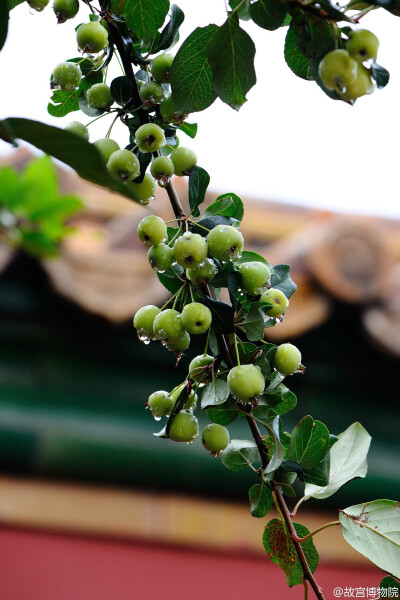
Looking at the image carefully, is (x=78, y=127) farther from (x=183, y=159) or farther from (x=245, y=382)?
(x=245, y=382)

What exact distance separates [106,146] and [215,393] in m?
0.21

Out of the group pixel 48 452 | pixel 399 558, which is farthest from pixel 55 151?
pixel 48 452

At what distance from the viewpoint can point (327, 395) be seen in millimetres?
2123

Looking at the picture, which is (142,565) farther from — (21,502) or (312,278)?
(312,278)

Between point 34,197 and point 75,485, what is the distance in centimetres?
86

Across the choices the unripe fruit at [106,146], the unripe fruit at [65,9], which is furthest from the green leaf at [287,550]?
the unripe fruit at [65,9]

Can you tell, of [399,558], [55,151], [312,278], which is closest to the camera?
[55,151]

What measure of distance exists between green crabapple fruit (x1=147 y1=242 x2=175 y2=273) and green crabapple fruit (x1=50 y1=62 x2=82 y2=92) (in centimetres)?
15

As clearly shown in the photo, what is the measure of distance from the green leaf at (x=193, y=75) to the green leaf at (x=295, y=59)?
6 centimetres

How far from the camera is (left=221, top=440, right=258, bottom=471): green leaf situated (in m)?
0.59

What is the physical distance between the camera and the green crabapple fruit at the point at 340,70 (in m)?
0.42

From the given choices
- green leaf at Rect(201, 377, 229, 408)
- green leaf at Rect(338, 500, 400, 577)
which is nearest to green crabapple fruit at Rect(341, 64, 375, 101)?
green leaf at Rect(201, 377, 229, 408)

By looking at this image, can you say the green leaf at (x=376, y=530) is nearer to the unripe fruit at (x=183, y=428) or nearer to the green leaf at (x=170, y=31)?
the unripe fruit at (x=183, y=428)

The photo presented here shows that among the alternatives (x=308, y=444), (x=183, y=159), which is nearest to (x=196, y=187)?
(x=183, y=159)
